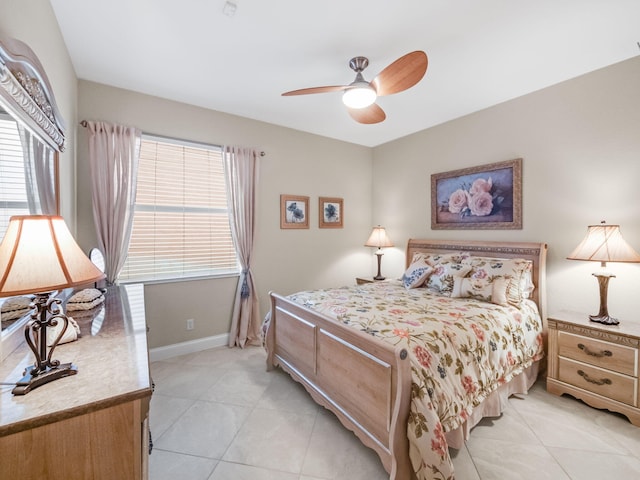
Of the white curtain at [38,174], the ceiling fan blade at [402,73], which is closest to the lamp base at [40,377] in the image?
the white curtain at [38,174]

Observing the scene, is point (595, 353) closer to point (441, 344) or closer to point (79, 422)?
point (441, 344)

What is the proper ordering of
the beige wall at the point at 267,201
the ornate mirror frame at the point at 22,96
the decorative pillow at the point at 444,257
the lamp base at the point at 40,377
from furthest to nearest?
1. the decorative pillow at the point at 444,257
2. the beige wall at the point at 267,201
3. the ornate mirror frame at the point at 22,96
4. the lamp base at the point at 40,377

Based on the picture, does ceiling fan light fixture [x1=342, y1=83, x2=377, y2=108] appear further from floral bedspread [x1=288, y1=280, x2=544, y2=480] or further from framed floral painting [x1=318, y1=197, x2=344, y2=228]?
framed floral painting [x1=318, y1=197, x2=344, y2=228]

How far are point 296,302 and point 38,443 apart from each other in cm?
189

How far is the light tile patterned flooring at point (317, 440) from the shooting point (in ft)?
5.49

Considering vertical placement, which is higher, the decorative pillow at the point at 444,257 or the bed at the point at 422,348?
the decorative pillow at the point at 444,257

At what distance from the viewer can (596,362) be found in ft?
7.25

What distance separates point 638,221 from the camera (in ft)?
7.64

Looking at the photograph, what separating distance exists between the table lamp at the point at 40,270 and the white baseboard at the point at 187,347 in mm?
2343

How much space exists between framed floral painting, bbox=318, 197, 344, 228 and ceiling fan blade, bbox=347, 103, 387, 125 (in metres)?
1.68

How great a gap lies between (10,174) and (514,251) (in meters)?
Result: 3.71

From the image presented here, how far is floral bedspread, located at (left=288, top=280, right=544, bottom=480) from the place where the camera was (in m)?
1.46

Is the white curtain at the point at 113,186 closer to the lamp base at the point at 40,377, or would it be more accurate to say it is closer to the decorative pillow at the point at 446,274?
the lamp base at the point at 40,377

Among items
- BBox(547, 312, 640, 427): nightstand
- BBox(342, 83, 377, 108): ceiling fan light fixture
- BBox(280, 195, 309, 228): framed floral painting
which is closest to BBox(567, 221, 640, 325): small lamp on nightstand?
BBox(547, 312, 640, 427): nightstand
